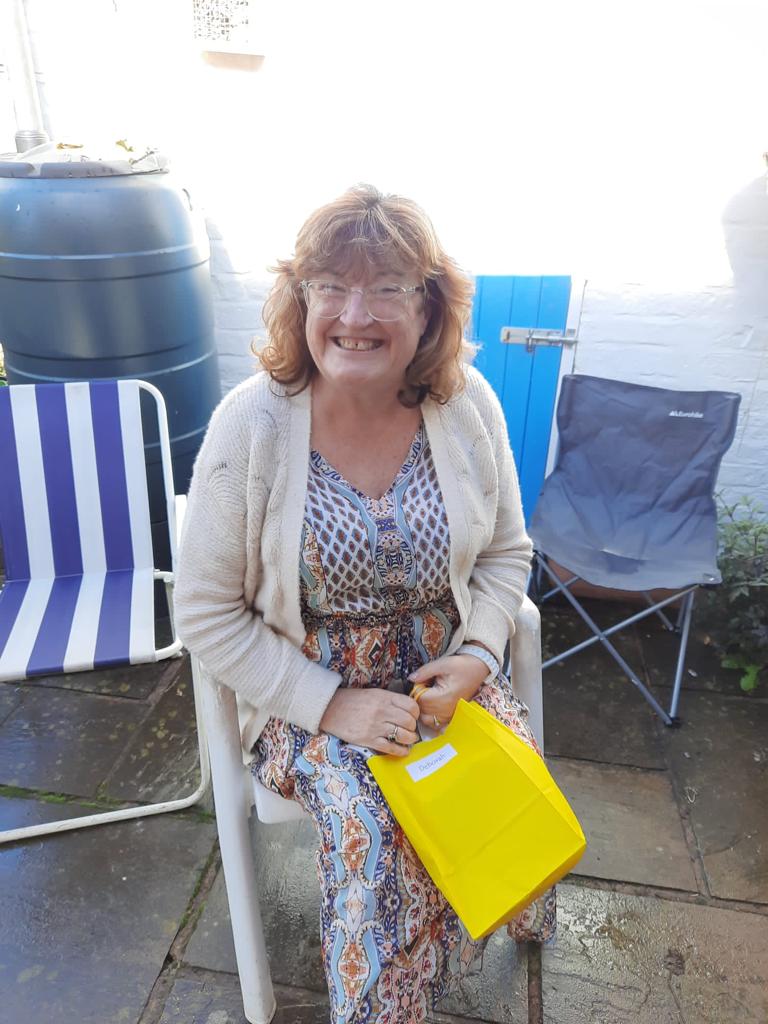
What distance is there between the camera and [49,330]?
2.62 meters

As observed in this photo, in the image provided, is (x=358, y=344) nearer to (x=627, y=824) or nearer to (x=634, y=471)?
(x=627, y=824)

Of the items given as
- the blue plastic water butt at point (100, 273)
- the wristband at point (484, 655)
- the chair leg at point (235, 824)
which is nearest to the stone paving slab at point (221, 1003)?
the chair leg at point (235, 824)

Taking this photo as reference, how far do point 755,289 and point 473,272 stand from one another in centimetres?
112

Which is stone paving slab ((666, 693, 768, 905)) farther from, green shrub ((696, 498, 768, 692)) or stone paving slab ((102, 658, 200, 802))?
stone paving slab ((102, 658, 200, 802))

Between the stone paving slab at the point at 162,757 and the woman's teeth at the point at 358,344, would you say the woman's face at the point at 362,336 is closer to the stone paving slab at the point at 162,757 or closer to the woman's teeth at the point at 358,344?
the woman's teeth at the point at 358,344

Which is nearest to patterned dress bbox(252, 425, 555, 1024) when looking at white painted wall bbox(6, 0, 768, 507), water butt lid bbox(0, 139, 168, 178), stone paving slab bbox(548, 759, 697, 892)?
stone paving slab bbox(548, 759, 697, 892)

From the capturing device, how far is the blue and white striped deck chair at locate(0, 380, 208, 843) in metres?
2.25

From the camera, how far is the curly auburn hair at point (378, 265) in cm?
134

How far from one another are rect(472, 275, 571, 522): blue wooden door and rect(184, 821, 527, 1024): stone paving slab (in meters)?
1.89

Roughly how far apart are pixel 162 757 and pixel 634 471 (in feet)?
6.61

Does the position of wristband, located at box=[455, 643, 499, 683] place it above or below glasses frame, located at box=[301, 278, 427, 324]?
below

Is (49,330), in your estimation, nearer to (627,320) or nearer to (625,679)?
(627,320)

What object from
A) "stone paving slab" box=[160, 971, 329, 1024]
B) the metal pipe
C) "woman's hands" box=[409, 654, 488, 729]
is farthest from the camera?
the metal pipe

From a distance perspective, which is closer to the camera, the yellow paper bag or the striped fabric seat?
the yellow paper bag
